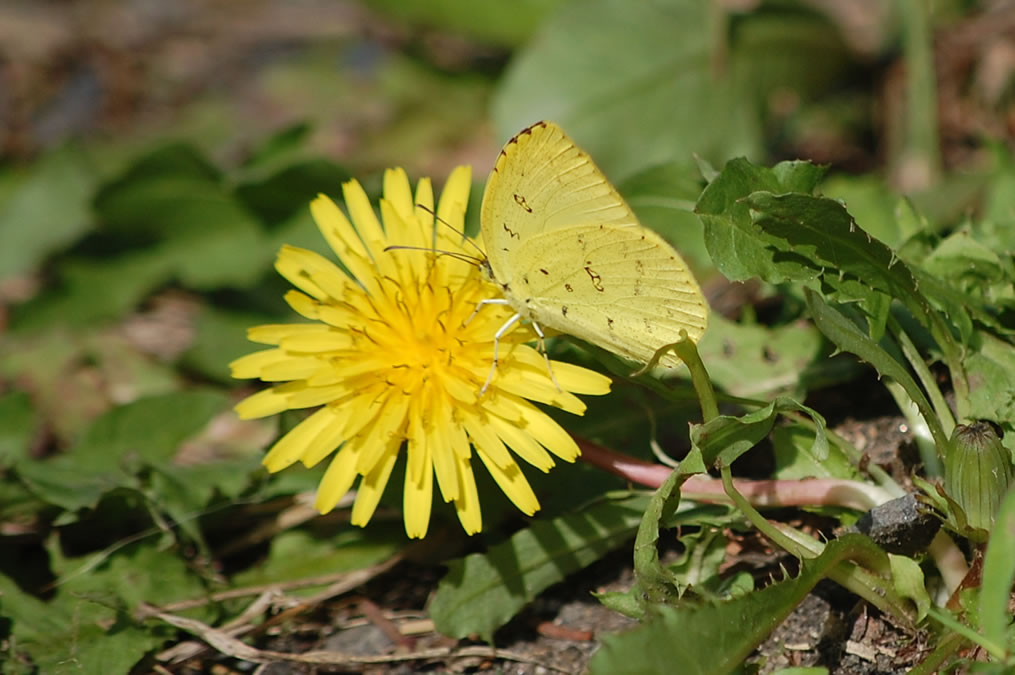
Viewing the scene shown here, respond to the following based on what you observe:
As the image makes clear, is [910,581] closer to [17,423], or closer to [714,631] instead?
[714,631]

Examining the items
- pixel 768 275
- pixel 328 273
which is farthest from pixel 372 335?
pixel 768 275

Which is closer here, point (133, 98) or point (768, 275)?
point (768, 275)

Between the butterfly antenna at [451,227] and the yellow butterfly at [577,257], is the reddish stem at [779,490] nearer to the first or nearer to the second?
the yellow butterfly at [577,257]

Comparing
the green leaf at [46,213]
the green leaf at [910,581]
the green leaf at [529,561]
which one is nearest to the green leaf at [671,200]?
the green leaf at [529,561]

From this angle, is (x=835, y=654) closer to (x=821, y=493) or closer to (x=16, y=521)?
(x=821, y=493)

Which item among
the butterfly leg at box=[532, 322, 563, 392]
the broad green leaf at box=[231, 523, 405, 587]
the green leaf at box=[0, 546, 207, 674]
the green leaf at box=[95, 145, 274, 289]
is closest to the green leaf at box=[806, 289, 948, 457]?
the butterfly leg at box=[532, 322, 563, 392]

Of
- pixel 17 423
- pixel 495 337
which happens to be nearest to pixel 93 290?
pixel 17 423
